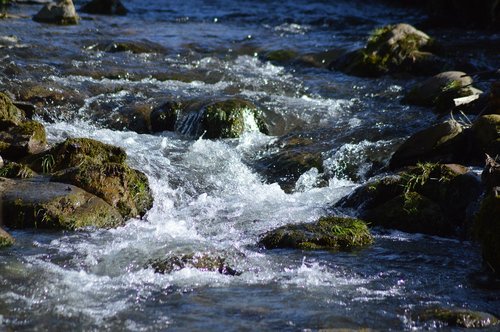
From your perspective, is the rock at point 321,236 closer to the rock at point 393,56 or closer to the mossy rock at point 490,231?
the mossy rock at point 490,231

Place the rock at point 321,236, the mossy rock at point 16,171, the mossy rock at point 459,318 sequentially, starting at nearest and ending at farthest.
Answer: the mossy rock at point 459,318 < the rock at point 321,236 < the mossy rock at point 16,171

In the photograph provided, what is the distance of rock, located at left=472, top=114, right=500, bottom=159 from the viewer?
352 inches

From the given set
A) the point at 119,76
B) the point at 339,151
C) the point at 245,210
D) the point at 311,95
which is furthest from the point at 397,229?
the point at 119,76

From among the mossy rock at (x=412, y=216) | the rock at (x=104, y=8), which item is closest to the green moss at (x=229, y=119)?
the mossy rock at (x=412, y=216)

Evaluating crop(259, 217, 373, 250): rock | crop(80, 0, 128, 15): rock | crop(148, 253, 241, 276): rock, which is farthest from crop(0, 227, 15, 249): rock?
crop(80, 0, 128, 15): rock

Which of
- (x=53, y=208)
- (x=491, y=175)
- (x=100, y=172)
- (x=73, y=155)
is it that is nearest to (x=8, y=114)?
(x=73, y=155)

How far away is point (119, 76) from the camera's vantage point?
13391 mm

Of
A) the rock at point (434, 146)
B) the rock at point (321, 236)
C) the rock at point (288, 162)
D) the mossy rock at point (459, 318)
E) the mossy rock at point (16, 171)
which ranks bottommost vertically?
the rock at point (288, 162)

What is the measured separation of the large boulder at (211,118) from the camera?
11031 millimetres

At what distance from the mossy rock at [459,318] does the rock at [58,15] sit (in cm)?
1447

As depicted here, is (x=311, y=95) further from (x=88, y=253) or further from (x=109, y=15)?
(x=109, y=15)

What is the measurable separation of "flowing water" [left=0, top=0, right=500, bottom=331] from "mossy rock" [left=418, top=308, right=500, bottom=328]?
0.48ft

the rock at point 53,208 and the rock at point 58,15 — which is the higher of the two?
the rock at point 58,15

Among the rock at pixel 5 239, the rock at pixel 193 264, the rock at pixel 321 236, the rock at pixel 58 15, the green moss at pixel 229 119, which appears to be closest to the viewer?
the rock at pixel 193 264
